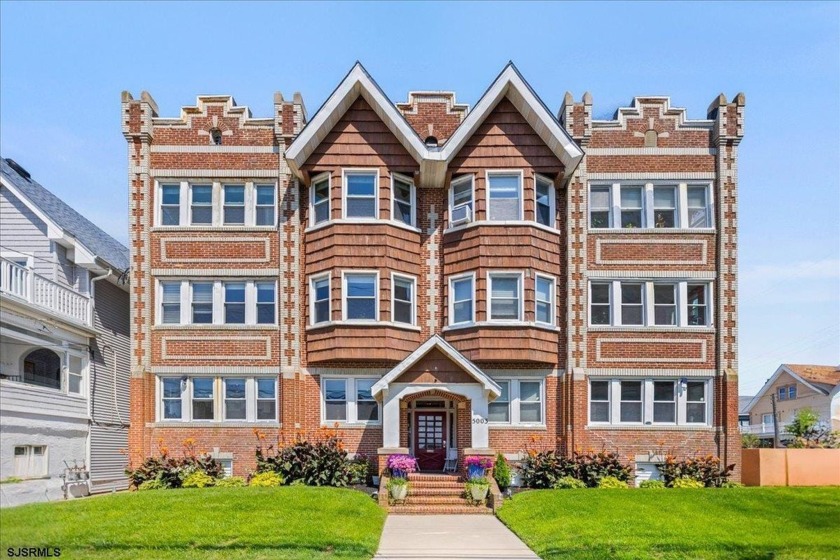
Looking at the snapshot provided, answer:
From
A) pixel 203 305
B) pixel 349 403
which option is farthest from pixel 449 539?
pixel 203 305

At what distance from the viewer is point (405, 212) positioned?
72.5ft

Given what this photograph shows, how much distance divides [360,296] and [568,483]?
25.7 feet

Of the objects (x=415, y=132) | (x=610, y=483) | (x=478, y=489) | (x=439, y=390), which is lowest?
(x=610, y=483)

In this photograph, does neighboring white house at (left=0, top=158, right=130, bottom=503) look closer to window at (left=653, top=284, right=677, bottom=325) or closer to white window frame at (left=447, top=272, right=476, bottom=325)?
white window frame at (left=447, top=272, right=476, bottom=325)

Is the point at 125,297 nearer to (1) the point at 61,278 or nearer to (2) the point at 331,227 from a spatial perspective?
(1) the point at 61,278

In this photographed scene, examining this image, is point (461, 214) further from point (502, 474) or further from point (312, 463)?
point (312, 463)

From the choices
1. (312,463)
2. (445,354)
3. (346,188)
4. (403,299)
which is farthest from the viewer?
(403,299)

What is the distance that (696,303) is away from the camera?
22.2 m

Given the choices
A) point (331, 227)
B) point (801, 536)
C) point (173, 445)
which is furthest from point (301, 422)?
point (801, 536)

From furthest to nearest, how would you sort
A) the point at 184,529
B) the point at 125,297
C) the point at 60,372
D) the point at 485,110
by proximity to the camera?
the point at 125,297, the point at 485,110, the point at 60,372, the point at 184,529

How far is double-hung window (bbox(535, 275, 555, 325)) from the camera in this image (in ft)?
70.5

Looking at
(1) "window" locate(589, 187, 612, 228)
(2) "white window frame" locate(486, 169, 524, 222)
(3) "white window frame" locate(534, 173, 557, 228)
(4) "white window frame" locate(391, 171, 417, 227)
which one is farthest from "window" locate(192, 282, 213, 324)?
(1) "window" locate(589, 187, 612, 228)

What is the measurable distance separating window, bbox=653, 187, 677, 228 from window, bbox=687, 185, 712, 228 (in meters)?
0.50

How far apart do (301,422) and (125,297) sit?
8039 millimetres
